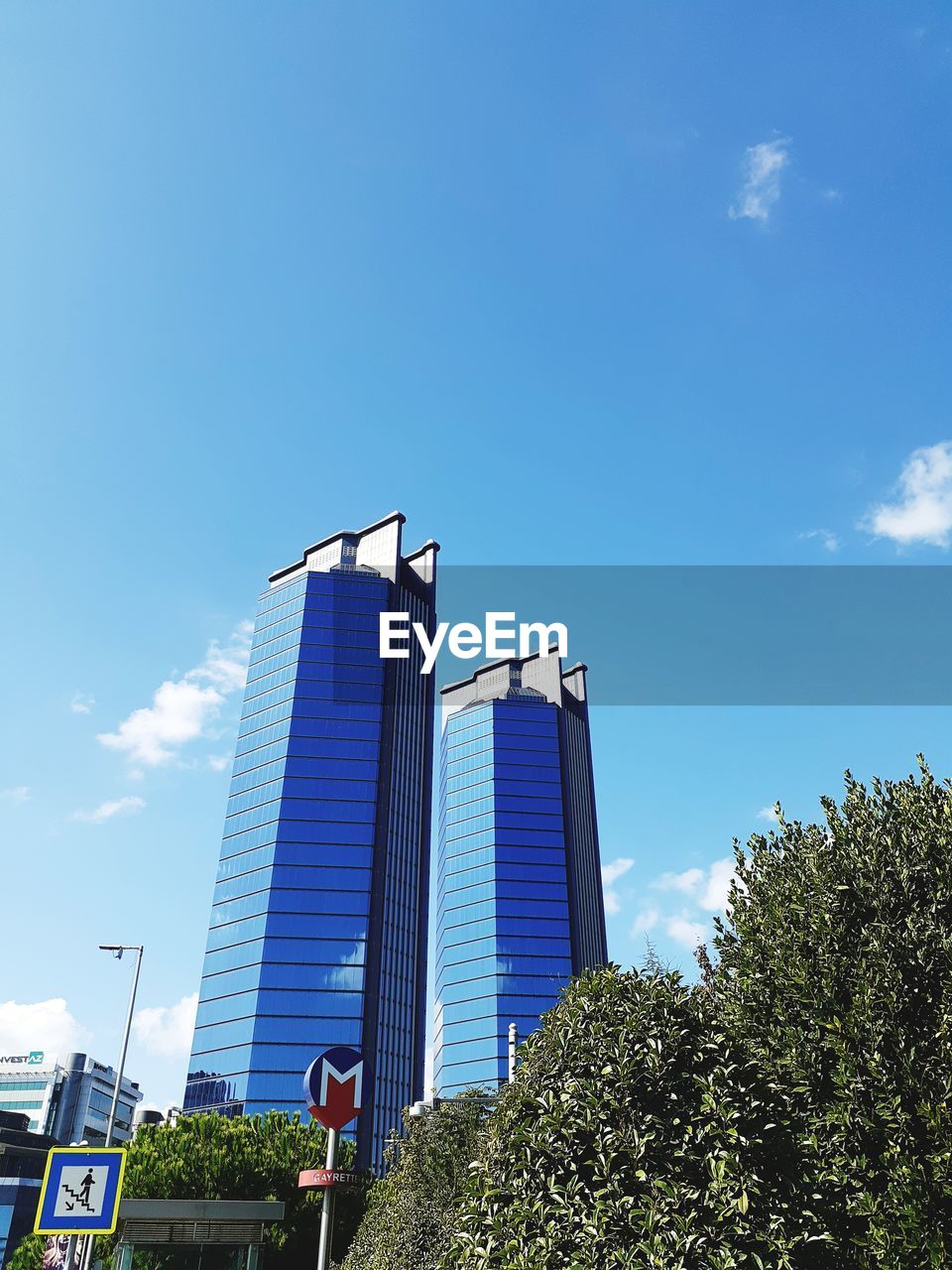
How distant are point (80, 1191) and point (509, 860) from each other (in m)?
127

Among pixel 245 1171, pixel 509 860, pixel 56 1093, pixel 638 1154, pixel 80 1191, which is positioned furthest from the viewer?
pixel 56 1093

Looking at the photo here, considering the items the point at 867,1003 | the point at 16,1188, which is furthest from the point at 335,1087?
the point at 16,1188

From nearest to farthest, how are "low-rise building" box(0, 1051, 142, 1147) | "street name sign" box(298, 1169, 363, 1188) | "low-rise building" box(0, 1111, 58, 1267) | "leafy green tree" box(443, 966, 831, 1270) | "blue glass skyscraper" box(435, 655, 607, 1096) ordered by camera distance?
"leafy green tree" box(443, 966, 831, 1270)
"street name sign" box(298, 1169, 363, 1188)
"low-rise building" box(0, 1111, 58, 1267)
"blue glass skyscraper" box(435, 655, 607, 1096)
"low-rise building" box(0, 1051, 142, 1147)

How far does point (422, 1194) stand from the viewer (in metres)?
24.3

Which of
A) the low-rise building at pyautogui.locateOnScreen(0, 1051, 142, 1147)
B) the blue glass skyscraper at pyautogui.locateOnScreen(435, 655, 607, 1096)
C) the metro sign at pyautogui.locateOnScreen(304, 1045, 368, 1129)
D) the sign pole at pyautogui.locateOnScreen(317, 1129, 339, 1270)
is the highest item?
the blue glass skyscraper at pyautogui.locateOnScreen(435, 655, 607, 1096)

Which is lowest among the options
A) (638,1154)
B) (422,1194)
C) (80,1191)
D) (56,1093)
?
(80,1191)

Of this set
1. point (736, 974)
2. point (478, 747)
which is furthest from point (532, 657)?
point (736, 974)

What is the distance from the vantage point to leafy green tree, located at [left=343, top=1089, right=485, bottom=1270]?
2131cm

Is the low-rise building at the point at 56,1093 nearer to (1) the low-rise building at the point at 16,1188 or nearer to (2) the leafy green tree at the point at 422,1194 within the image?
(1) the low-rise building at the point at 16,1188

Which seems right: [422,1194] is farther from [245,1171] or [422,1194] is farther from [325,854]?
[325,854]

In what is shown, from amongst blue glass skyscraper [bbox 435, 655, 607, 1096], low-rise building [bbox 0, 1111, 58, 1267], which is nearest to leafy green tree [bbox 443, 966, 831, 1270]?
low-rise building [bbox 0, 1111, 58, 1267]

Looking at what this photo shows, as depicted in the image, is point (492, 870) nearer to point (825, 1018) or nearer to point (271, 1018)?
point (271, 1018)

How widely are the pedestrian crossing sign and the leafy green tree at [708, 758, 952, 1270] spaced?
27.6 ft

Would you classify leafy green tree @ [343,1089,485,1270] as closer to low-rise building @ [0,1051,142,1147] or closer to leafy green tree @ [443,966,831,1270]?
leafy green tree @ [443,966,831,1270]
